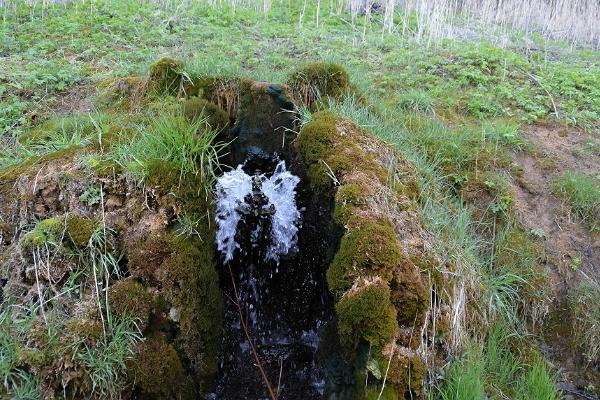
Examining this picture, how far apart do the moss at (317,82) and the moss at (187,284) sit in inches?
89.2

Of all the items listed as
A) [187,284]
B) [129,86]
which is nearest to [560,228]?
[187,284]

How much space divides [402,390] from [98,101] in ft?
13.8

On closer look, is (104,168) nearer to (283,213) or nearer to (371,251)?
(283,213)

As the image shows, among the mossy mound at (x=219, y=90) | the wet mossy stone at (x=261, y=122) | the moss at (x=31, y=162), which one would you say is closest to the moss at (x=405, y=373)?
the moss at (x=31, y=162)

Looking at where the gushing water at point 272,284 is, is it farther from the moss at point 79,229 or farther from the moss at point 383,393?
the moss at point 79,229

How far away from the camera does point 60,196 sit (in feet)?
9.55

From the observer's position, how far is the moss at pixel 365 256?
2.65 m

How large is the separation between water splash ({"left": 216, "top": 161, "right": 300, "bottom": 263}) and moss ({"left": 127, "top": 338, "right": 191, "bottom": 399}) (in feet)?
3.96

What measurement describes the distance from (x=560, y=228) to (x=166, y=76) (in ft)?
13.7

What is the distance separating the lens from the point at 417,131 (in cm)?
499

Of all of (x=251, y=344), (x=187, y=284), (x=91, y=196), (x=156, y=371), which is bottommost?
(x=251, y=344)

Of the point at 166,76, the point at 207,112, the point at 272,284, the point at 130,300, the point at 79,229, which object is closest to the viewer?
the point at 130,300

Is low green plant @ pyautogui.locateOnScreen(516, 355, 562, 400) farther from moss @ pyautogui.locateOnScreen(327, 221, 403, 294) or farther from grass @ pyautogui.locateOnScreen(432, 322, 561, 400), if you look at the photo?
moss @ pyautogui.locateOnScreen(327, 221, 403, 294)

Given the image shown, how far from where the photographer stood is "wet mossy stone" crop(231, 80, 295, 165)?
4730mm
